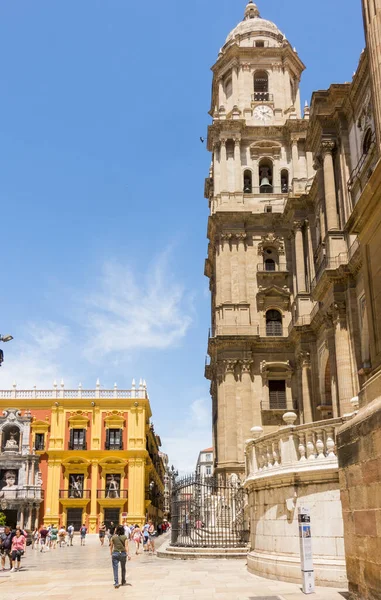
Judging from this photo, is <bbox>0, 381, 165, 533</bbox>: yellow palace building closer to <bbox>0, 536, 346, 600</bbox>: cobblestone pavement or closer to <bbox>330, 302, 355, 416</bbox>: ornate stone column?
<bbox>0, 536, 346, 600</bbox>: cobblestone pavement

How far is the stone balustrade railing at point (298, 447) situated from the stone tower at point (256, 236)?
18.6 meters

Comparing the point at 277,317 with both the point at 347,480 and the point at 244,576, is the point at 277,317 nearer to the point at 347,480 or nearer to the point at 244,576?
the point at 244,576

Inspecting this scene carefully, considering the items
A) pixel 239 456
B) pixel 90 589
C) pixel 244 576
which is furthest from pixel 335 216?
pixel 90 589

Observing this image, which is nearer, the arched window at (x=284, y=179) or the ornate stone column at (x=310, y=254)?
the ornate stone column at (x=310, y=254)

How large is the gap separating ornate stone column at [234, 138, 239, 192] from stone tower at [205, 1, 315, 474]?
2.6 inches

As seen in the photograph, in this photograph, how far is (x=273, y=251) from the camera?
3944 cm

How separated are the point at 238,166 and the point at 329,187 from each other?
13721 mm

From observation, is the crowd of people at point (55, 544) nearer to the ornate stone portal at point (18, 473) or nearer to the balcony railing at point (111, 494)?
the balcony railing at point (111, 494)

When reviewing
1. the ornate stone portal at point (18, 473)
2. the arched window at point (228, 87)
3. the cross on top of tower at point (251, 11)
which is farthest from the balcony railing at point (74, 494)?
the cross on top of tower at point (251, 11)

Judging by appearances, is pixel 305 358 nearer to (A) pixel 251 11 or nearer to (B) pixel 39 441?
(B) pixel 39 441

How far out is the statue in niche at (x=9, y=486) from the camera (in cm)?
4681

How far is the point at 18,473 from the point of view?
159 ft

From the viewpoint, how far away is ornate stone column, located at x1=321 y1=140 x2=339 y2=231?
2761cm

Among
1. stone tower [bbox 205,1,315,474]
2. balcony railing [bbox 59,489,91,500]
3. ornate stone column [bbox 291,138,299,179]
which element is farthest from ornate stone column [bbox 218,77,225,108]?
balcony railing [bbox 59,489,91,500]
